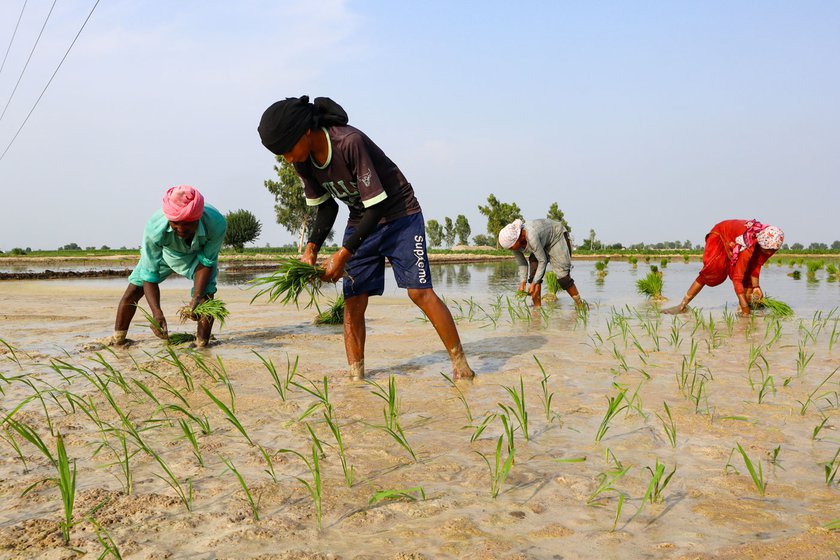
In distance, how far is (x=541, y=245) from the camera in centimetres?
755

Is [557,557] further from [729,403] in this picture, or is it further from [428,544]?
[729,403]

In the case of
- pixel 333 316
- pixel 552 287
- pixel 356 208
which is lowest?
pixel 333 316

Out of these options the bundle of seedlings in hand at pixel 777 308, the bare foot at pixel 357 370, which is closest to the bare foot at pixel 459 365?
the bare foot at pixel 357 370

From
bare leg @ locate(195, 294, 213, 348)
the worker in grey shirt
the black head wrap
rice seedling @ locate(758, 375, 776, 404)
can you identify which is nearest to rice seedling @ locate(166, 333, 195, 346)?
bare leg @ locate(195, 294, 213, 348)

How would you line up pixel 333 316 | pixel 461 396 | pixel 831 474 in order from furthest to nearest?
pixel 333 316 < pixel 461 396 < pixel 831 474

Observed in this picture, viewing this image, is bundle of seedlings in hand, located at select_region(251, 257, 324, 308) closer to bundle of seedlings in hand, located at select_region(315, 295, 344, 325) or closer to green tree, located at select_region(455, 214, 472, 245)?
bundle of seedlings in hand, located at select_region(315, 295, 344, 325)

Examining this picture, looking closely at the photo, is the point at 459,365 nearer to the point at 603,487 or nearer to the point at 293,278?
the point at 293,278

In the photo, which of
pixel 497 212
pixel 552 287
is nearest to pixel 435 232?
pixel 497 212

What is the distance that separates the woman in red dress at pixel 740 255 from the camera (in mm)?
6719

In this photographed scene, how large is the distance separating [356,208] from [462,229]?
81.4 m

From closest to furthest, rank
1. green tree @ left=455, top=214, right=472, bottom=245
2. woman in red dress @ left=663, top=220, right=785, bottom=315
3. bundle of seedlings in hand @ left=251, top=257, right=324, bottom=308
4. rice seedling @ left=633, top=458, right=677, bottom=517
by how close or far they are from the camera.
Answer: rice seedling @ left=633, top=458, right=677, bottom=517
bundle of seedlings in hand @ left=251, top=257, right=324, bottom=308
woman in red dress @ left=663, top=220, right=785, bottom=315
green tree @ left=455, top=214, right=472, bottom=245

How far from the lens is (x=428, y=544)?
1.42 m

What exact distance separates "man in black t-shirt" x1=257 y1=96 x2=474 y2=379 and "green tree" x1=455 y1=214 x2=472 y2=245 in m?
80.5

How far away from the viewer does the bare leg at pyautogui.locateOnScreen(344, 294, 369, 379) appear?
11.2 ft
